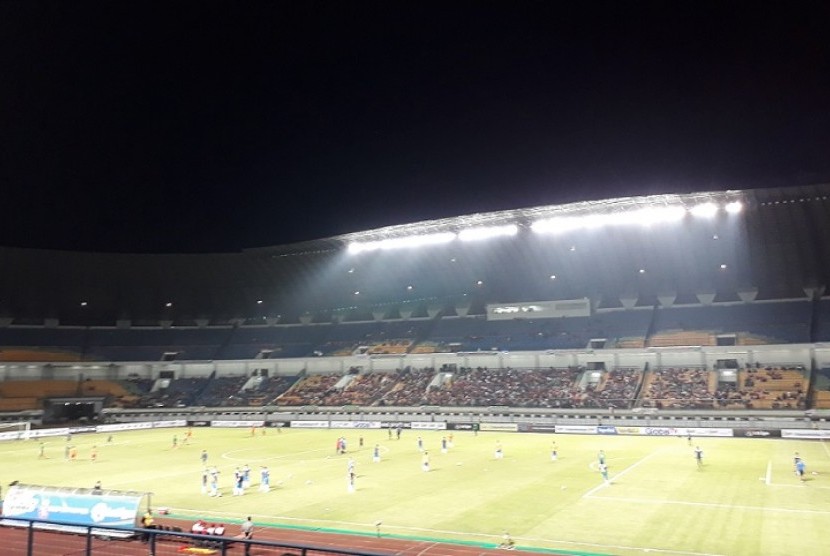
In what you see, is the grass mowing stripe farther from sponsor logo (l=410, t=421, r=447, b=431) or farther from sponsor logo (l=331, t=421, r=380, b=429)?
sponsor logo (l=331, t=421, r=380, b=429)

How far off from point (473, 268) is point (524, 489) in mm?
50304

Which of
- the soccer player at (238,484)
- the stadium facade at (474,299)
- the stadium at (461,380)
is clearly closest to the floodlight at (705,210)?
the stadium facade at (474,299)

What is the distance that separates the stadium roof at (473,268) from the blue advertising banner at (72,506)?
49590 millimetres

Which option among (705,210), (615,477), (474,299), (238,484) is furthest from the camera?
(474,299)

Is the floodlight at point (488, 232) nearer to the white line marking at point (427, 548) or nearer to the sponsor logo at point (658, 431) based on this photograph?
the sponsor logo at point (658, 431)

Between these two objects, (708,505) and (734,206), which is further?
(734,206)

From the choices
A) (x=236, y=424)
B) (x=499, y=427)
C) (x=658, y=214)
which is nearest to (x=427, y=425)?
(x=499, y=427)

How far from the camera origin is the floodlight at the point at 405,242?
75188mm

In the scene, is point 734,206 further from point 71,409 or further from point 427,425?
point 71,409

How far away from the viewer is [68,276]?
8212cm

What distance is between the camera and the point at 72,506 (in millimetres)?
22547

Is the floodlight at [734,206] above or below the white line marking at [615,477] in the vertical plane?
above

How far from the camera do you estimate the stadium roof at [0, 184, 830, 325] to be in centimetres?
6200

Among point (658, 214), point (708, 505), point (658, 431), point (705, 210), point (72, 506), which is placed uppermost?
point (658, 214)
